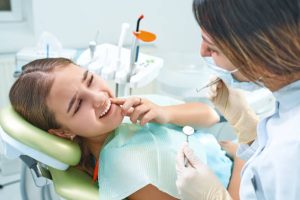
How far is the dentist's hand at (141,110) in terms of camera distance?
125 cm

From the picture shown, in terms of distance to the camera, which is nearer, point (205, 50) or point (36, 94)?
point (205, 50)

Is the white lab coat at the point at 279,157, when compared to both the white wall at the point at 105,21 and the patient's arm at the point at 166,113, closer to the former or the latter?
the patient's arm at the point at 166,113

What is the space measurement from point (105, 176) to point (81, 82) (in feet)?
1.15

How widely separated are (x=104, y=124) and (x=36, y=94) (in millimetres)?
260

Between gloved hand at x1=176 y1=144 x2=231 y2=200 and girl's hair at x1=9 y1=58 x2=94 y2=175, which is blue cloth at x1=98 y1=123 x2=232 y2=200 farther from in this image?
girl's hair at x1=9 y1=58 x2=94 y2=175

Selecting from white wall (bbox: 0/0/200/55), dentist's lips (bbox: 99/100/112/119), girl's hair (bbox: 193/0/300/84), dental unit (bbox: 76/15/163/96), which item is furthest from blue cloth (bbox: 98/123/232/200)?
white wall (bbox: 0/0/200/55)

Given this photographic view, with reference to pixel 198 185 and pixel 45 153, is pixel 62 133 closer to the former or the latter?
pixel 45 153

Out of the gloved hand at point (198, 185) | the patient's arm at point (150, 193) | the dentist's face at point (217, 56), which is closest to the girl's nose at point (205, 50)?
the dentist's face at point (217, 56)

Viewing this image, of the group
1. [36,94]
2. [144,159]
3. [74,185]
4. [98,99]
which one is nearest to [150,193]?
[144,159]

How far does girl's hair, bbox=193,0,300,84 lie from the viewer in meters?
0.70

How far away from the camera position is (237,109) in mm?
1428

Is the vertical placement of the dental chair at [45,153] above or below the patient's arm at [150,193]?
above

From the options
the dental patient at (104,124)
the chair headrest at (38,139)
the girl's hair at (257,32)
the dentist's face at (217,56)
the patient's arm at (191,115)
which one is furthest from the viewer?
the patient's arm at (191,115)

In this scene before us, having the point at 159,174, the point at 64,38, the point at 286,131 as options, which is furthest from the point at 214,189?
the point at 64,38
